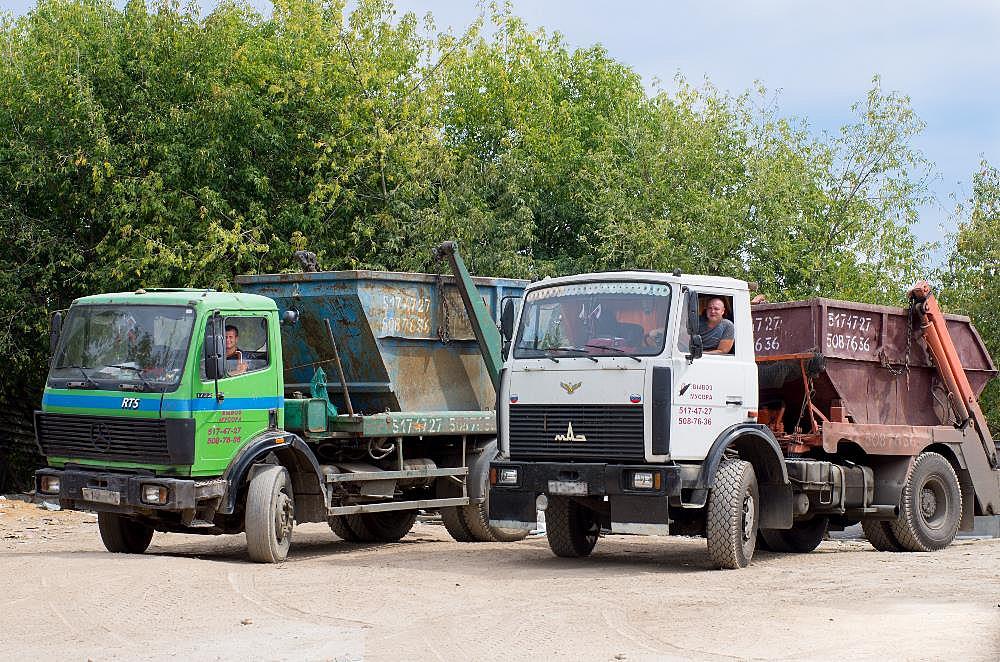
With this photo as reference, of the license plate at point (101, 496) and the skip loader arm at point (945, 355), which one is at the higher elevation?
the skip loader arm at point (945, 355)

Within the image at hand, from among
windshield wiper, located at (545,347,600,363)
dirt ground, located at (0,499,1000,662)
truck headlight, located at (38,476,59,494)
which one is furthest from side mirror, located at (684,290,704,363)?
truck headlight, located at (38,476,59,494)

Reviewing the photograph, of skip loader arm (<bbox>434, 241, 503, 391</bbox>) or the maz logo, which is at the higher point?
skip loader arm (<bbox>434, 241, 503, 391</bbox>)

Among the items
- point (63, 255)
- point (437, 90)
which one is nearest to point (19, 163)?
point (63, 255)

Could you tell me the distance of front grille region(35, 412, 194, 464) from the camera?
1188cm

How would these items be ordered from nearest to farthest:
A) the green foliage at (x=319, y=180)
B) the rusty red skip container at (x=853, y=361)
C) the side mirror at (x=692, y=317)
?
the side mirror at (x=692, y=317)
the rusty red skip container at (x=853, y=361)
the green foliage at (x=319, y=180)

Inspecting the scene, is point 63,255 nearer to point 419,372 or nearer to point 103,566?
point 419,372

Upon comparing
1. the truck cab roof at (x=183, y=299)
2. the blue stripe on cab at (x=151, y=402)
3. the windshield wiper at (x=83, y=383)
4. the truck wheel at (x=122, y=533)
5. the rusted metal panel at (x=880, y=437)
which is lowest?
the truck wheel at (x=122, y=533)

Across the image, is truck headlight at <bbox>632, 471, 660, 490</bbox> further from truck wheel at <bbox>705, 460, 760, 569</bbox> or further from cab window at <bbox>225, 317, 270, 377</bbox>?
cab window at <bbox>225, 317, 270, 377</bbox>

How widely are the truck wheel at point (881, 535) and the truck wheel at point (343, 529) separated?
612cm

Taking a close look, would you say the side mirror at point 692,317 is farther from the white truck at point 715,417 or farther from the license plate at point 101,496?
the license plate at point 101,496

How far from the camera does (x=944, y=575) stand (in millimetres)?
11914

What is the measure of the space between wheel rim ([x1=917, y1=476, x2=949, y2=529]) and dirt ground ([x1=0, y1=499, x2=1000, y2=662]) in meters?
0.75

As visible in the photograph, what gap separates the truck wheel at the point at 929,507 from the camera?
14664 millimetres

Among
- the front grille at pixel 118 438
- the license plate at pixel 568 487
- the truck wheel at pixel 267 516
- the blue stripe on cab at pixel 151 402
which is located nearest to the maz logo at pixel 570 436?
the license plate at pixel 568 487
